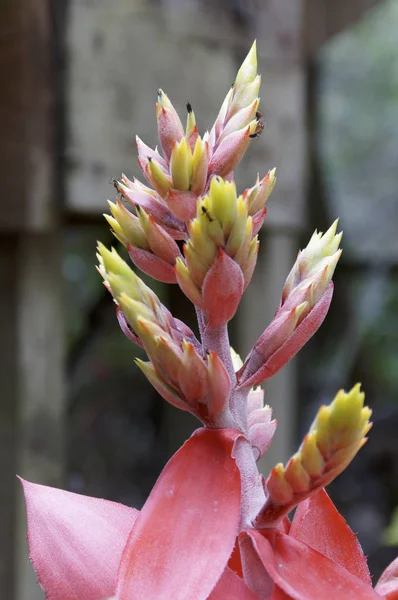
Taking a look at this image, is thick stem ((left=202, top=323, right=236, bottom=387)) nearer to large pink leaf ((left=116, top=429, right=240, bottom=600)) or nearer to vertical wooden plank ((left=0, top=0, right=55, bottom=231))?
large pink leaf ((left=116, top=429, right=240, bottom=600))

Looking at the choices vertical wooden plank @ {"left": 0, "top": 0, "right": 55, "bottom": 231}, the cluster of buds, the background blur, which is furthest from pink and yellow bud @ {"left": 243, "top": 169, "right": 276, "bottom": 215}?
vertical wooden plank @ {"left": 0, "top": 0, "right": 55, "bottom": 231}

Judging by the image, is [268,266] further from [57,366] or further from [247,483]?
[247,483]

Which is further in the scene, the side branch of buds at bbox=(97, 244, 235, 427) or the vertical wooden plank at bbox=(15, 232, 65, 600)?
the vertical wooden plank at bbox=(15, 232, 65, 600)

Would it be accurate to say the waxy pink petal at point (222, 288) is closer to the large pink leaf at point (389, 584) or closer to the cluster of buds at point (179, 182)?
the cluster of buds at point (179, 182)

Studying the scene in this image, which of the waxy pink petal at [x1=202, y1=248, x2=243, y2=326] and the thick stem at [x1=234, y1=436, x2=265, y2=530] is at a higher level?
the waxy pink petal at [x1=202, y1=248, x2=243, y2=326]

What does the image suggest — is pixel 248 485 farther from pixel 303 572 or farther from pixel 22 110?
pixel 22 110

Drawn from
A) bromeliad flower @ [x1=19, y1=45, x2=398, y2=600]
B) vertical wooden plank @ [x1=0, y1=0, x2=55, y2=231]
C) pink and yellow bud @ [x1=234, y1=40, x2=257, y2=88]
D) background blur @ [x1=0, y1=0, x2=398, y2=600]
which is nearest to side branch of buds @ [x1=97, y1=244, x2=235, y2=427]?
bromeliad flower @ [x1=19, y1=45, x2=398, y2=600]

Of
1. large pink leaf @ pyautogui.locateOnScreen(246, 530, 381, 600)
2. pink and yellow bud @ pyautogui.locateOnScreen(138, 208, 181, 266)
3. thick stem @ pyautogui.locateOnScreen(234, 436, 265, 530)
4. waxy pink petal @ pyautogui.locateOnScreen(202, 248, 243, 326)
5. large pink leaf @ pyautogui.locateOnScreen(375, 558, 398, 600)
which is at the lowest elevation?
large pink leaf @ pyautogui.locateOnScreen(375, 558, 398, 600)
